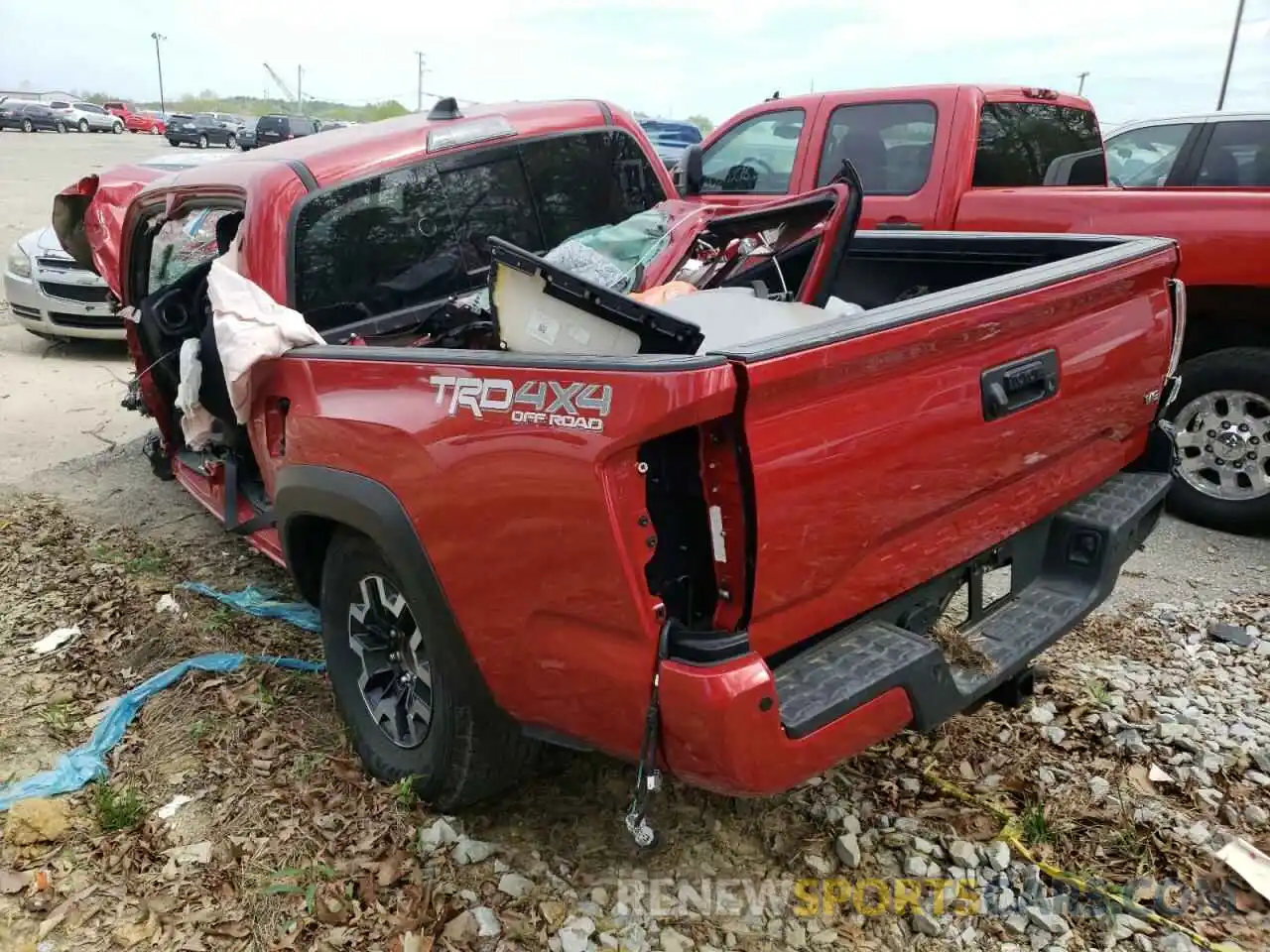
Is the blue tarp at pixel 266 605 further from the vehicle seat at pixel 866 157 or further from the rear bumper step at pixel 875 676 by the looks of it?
the vehicle seat at pixel 866 157

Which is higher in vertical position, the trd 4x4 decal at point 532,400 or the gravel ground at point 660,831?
the trd 4x4 decal at point 532,400

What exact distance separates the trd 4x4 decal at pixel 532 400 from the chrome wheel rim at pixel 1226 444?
4.07 metres

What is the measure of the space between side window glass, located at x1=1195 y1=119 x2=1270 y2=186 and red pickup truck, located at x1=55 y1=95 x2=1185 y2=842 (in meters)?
3.01

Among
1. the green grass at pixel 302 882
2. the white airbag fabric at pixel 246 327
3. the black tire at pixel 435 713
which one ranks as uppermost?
the white airbag fabric at pixel 246 327

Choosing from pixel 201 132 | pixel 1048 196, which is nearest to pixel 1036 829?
pixel 1048 196

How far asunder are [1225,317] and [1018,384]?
3071mm

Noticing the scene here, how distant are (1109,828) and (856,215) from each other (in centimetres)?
192

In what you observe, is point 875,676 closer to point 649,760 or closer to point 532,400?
point 649,760

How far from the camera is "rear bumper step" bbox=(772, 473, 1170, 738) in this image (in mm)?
2146

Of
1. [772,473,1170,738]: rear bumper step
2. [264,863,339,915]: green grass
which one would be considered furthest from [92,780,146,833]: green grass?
[772,473,1170,738]: rear bumper step

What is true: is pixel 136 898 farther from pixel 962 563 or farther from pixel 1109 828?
pixel 1109 828

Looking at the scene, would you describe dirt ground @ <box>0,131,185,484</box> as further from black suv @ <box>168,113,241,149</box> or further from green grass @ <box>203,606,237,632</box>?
black suv @ <box>168,113,241,149</box>

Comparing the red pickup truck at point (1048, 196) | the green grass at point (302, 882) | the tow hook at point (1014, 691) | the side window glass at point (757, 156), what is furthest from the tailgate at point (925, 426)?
the side window glass at point (757, 156)

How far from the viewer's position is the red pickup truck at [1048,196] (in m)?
4.67
